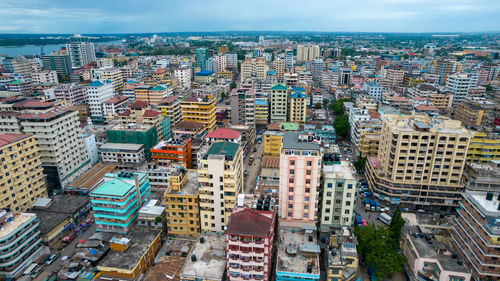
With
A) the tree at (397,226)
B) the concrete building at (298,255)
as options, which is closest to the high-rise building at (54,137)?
the concrete building at (298,255)

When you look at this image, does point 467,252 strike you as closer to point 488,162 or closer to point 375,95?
point 488,162

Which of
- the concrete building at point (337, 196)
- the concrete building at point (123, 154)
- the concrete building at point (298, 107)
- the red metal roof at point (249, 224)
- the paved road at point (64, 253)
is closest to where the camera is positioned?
the red metal roof at point (249, 224)

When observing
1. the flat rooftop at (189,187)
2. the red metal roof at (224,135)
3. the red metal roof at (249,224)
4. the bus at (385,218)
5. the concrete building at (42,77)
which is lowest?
the bus at (385,218)

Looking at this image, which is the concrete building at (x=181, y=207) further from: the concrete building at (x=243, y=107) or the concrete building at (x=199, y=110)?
the concrete building at (x=243, y=107)

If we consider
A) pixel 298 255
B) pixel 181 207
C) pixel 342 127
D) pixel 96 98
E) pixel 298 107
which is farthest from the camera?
pixel 96 98

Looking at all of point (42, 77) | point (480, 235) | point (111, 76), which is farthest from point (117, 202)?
point (42, 77)

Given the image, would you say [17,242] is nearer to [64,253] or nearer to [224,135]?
[64,253]
